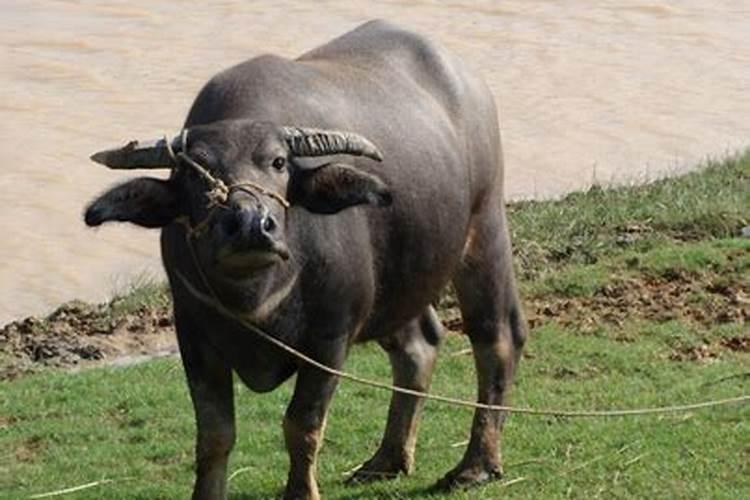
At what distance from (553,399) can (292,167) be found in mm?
2783

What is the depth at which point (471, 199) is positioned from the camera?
698cm

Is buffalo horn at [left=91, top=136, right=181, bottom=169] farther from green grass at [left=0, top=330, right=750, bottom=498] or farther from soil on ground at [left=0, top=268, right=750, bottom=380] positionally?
soil on ground at [left=0, top=268, right=750, bottom=380]

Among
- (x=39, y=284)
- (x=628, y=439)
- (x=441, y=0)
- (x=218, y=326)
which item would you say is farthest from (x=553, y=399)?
(x=441, y=0)

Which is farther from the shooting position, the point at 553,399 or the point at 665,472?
the point at 553,399

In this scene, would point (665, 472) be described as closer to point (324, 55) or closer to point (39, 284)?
point (324, 55)

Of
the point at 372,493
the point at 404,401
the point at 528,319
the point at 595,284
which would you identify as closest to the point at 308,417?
the point at 372,493

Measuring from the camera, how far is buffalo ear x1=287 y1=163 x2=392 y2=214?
5.72m

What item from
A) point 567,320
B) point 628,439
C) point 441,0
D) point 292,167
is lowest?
point 441,0

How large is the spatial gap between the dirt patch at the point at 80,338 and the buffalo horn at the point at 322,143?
3799 millimetres

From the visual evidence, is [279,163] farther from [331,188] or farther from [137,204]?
[137,204]

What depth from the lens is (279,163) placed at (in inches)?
220

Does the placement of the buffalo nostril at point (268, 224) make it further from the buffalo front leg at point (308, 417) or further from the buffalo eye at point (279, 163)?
the buffalo front leg at point (308, 417)

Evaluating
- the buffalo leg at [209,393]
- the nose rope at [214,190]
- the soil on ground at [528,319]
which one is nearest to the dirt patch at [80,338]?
the soil on ground at [528,319]

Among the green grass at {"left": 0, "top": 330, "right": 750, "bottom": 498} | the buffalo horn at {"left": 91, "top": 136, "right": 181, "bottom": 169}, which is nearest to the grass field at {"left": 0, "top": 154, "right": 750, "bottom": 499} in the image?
the green grass at {"left": 0, "top": 330, "right": 750, "bottom": 498}
